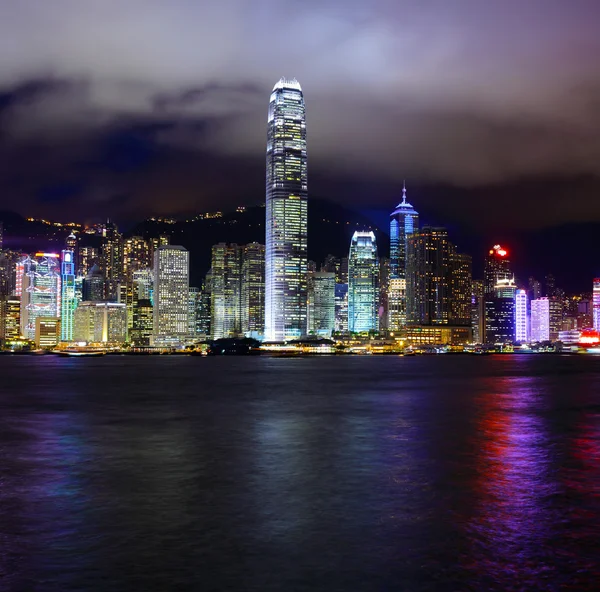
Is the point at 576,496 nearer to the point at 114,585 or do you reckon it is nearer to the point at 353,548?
the point at 353,548

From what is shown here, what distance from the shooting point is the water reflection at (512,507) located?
20984 millimetres

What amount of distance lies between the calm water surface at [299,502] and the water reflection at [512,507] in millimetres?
95

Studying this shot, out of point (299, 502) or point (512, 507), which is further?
point (299, 502)

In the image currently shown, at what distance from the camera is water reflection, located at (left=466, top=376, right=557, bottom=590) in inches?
826

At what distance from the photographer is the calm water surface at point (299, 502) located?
20.9 meters

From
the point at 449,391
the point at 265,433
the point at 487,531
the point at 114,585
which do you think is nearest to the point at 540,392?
the point at 449,391

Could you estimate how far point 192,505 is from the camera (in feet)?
96.3

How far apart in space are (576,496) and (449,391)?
68.5 m

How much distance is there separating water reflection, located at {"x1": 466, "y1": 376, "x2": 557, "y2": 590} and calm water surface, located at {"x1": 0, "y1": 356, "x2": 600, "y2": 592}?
95 mm

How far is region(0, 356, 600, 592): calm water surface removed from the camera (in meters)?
20.9

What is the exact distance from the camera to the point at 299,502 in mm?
30344

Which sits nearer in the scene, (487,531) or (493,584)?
(493,584)

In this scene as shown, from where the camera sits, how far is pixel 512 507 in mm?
29094

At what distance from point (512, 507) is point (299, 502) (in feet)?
26.6
